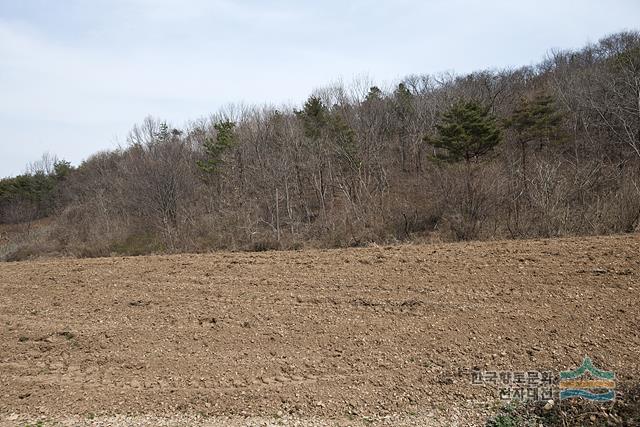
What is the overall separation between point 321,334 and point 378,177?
1901 centimetres

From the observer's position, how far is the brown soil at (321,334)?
3973mm

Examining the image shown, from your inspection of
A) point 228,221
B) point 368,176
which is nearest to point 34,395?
point 228,221

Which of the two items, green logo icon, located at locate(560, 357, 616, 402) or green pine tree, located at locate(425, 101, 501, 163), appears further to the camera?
green pine tree, located at locate(425, 101, 501, 163)

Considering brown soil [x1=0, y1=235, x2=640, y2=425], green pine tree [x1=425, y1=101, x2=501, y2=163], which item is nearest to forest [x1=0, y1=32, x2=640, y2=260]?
green pine tree [x1=425, y1=101, x2=501, y2=163]

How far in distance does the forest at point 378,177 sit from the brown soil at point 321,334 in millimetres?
4475

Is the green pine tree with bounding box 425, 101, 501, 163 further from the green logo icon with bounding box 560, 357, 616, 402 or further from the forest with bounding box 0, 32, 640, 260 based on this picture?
the green logo icon with bounding box 560, 357, 616, 402

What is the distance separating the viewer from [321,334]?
4926mm

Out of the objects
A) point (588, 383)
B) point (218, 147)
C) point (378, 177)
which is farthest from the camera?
point (218, 147)

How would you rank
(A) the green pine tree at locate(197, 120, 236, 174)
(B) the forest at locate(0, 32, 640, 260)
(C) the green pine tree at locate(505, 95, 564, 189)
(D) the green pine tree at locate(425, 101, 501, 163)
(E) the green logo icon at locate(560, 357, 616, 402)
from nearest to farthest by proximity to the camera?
(E) the green logo icon at locate(560, 357, 616, 402) → (B) the forest at locate(0, 32, 640, 260) → (D) the green pine tree at locate(425, 101, 501, 163) → (C) the green pine tree at locate(505, 95, 564, 189) → (A) the green pine tree at locate(197, 120, 236, 174)

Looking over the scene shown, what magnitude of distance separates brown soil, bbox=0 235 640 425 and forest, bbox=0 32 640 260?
4475 mm

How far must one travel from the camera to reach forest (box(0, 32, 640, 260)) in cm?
1198

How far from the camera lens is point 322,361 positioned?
446cm

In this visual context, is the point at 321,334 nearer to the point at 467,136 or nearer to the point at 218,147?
the point at 467,136

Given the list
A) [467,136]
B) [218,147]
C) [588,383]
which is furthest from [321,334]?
[218,147]
